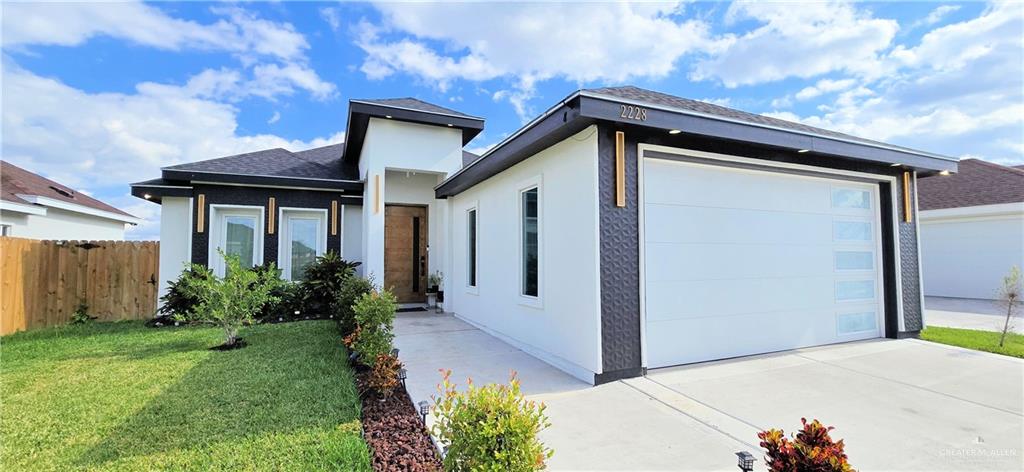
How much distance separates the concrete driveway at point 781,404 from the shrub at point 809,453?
3.77ft

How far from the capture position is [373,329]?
469 centimetres

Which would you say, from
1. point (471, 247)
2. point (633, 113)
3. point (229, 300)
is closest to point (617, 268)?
point (633, 113)

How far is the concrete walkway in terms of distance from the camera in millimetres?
7916

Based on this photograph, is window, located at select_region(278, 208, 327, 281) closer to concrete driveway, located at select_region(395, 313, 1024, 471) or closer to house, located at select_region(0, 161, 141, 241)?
concrete driveway, located at select_region(395, 313, 1024, 471)

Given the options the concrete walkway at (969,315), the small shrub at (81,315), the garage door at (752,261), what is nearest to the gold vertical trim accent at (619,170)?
the garage door at (752,261)

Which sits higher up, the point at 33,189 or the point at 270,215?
the point at 33,189

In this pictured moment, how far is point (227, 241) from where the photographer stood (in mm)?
9922

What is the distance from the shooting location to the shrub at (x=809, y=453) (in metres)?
1.55

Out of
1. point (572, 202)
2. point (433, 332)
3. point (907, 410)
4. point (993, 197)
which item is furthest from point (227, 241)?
point (993, 197)

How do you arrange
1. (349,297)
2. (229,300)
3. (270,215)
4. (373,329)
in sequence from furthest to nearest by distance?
(270,215) < (349,297) < (229,300) < (373,329)

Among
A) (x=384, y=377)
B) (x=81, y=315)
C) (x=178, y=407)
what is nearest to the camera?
(x=178, y=407)

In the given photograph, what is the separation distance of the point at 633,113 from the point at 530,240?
2.38 metres

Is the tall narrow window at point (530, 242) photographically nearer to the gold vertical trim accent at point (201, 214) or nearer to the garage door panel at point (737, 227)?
the garage door panel at point (737, 227)

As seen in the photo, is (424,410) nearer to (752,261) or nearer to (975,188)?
(752,261)
